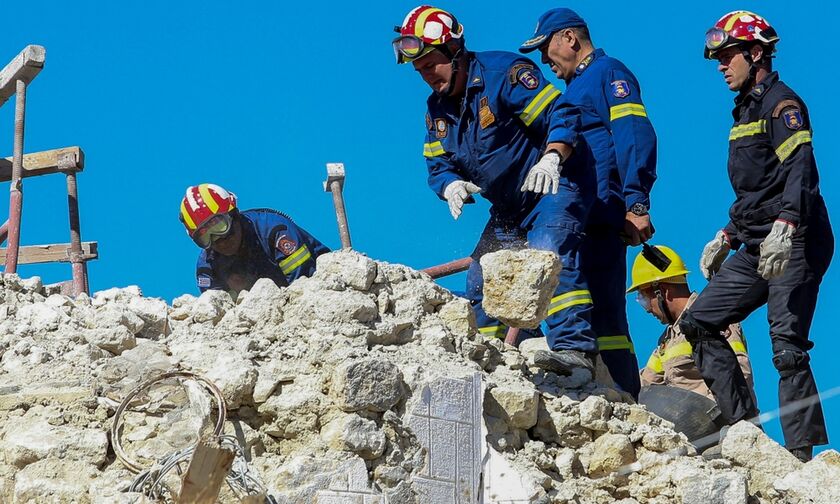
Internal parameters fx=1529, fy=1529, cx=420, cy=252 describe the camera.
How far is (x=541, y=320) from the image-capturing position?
7.51m

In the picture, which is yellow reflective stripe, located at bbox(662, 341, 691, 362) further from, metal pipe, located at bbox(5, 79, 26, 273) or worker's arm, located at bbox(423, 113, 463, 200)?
metal pipe, located at bbox(5, 79, 26, 273)

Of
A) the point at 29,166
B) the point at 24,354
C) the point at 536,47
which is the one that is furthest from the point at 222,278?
the point at 24,354

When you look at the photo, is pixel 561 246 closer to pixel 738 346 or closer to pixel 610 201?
pixel 610 201

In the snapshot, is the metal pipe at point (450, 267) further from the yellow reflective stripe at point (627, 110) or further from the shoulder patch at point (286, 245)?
the yellow reflective stripe at point (627, 110)

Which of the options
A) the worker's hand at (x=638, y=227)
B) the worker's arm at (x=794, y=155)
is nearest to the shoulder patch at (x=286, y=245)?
the worker's hand at (x=638, y=227)

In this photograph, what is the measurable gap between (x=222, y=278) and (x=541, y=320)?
10.9 ft

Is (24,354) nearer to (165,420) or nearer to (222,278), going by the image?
(165,420)

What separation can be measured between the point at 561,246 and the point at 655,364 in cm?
188

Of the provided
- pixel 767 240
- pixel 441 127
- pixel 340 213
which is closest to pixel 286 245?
pixel 340 213

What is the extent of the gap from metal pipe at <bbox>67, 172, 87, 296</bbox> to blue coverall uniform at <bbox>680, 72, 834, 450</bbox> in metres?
4.78

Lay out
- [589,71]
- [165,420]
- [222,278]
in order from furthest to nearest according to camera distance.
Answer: [222,278] < [589,71] < [165,420]

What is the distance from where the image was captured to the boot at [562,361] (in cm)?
736

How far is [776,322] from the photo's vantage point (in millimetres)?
7496

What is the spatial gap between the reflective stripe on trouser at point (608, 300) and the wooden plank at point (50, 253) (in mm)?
4179
